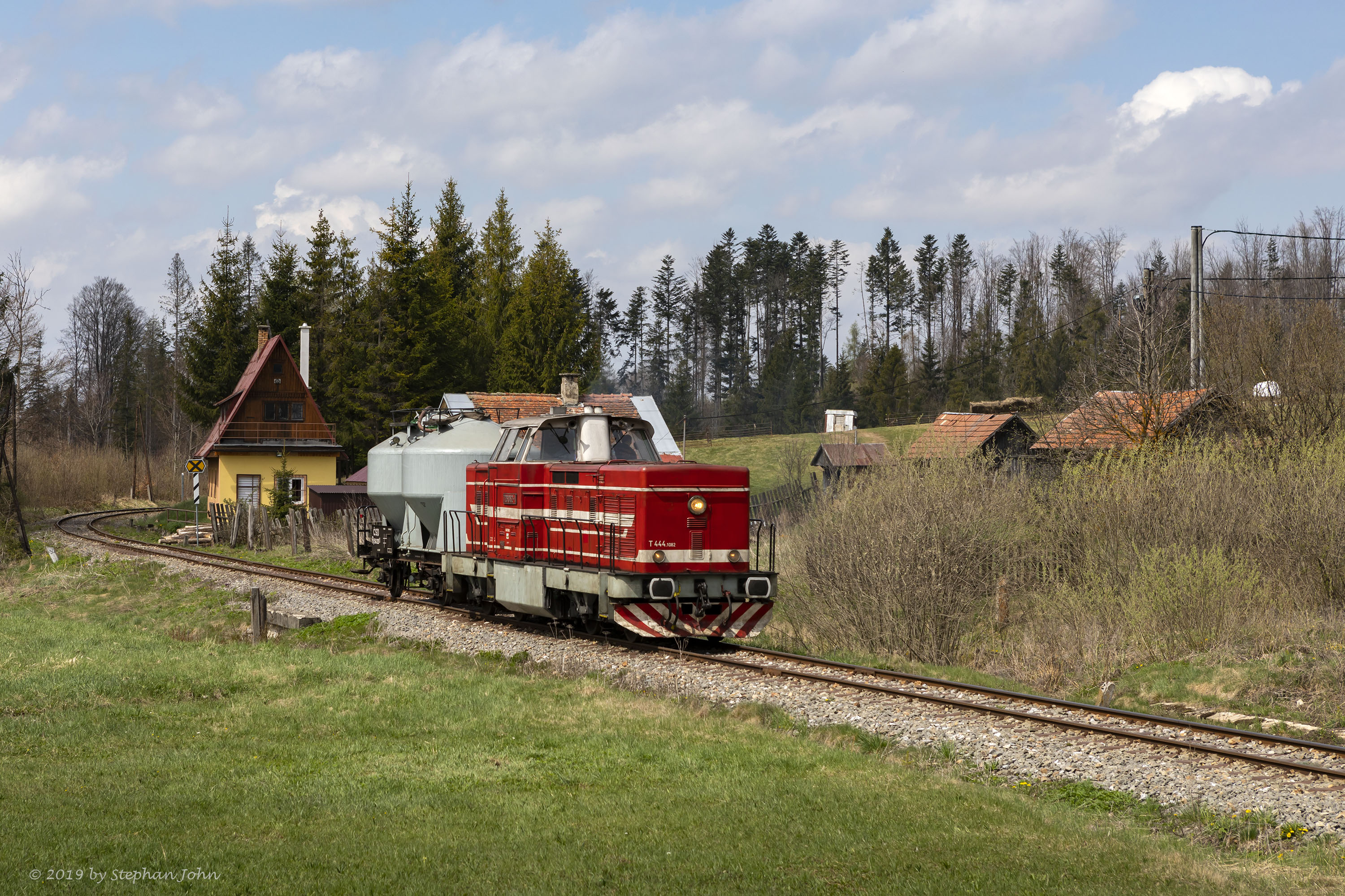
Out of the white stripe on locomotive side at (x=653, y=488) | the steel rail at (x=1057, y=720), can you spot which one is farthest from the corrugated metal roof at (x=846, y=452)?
the steel rail at (x=1057, y=720)

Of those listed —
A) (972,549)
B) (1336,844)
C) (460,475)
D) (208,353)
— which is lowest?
(1336,844)

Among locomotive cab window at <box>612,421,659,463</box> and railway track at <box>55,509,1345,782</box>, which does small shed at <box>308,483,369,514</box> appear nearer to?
railway track at <box>55,509,1345,782</box>

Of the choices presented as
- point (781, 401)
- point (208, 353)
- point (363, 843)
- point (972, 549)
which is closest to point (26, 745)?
point (363, 843)

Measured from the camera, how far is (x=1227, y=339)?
22734mm

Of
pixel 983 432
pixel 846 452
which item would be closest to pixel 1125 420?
pixel 983 432

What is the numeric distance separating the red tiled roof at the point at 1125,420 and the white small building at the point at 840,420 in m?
50.4

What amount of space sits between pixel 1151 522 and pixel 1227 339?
6.98m

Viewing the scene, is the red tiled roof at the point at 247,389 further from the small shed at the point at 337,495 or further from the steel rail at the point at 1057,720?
the steel rail at the point at 1057,720

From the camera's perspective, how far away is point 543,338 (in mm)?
58844

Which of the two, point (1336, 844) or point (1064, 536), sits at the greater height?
point (1064, 536)

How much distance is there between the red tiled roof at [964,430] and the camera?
76.0 ft

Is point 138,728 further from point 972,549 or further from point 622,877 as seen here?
point 972,549

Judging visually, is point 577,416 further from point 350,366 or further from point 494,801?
point 350,366

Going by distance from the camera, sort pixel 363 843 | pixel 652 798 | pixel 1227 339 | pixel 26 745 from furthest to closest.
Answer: pixel 1227 339 < pixel 26 745 < pixel 652 798 < pixel 363 843
